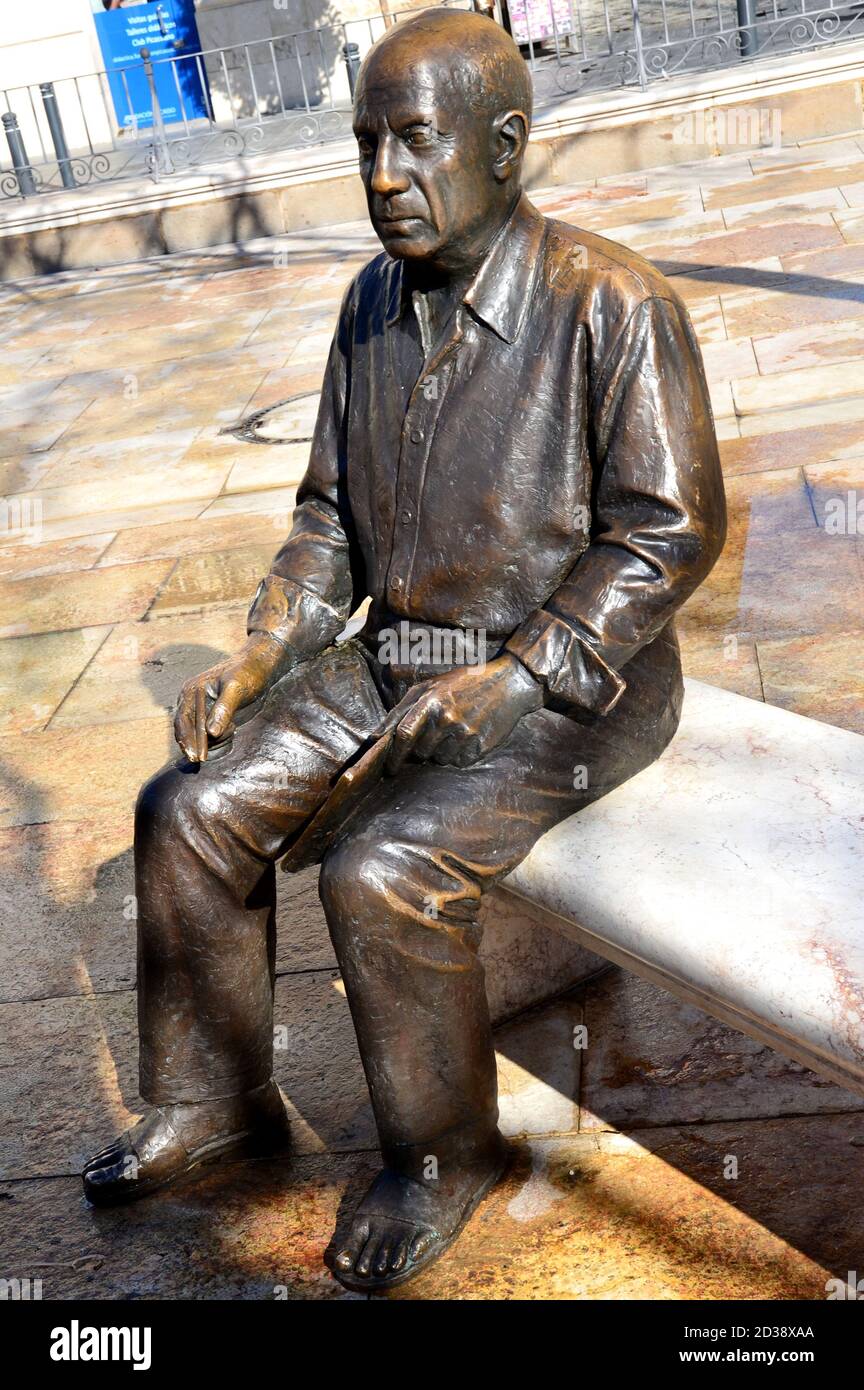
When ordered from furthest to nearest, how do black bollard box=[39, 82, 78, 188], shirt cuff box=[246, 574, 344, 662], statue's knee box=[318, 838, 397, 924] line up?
black bollard box=[39, 82, 78, 188] → shirt cuff box=[246, 574, 344, 662] → statue's knee box=[318, 838, 397, 924]

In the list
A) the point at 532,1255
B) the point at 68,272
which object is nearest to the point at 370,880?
the point at 532,1255

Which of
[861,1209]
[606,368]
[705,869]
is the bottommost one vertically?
[861,1209]

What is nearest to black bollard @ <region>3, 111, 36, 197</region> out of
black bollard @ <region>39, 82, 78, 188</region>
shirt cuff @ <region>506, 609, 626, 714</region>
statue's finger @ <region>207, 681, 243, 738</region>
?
black bollard @ <region>39, 82, 78, 188</region>

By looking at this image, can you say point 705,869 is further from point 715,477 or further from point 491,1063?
point 715,477

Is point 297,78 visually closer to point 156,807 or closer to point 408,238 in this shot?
point 408,238

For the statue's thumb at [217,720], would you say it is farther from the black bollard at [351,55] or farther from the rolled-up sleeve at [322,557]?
the black bollard at [351,55]

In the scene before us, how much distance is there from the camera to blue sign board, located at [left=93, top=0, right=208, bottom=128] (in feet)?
63.4

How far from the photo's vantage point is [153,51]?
19.5m

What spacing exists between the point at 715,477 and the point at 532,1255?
143cm

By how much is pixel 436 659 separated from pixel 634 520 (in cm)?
49

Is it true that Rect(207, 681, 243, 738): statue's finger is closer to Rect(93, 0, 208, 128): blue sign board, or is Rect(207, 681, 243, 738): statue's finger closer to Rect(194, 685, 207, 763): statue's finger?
Rect(194, 685, 207, 763): statue's finger

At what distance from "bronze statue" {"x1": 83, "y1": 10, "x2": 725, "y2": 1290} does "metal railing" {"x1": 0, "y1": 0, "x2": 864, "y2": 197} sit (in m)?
10.8

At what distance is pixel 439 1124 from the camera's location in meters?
2.74

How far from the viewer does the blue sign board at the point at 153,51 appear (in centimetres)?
1933
